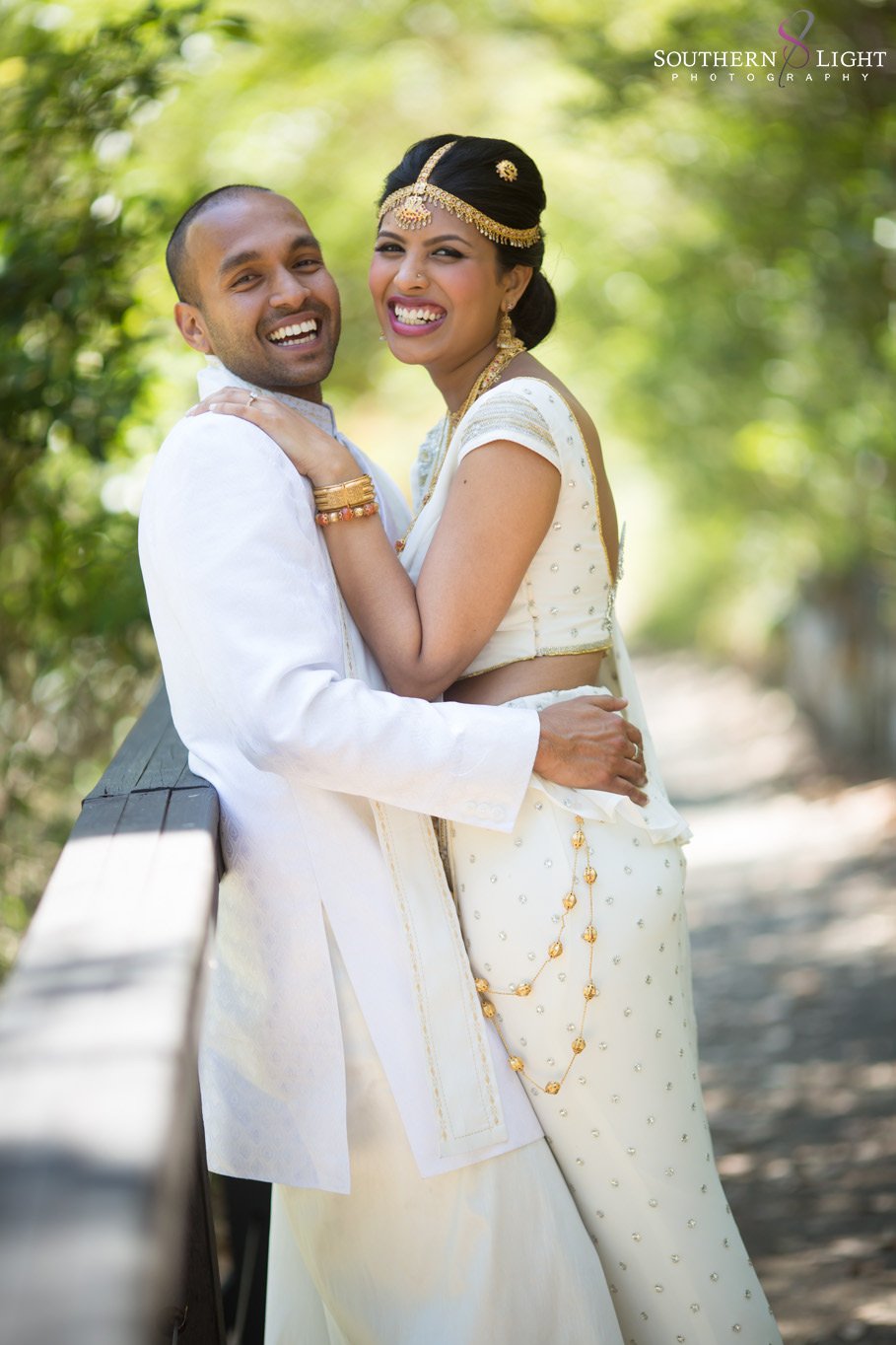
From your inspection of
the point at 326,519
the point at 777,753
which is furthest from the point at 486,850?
the point at 777,753

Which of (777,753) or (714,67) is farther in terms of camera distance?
(777,753)

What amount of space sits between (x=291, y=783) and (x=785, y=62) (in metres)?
5.27

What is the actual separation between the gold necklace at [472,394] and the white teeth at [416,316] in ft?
0.42

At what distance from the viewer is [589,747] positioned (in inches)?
85.7

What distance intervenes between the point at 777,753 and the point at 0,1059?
10842mm

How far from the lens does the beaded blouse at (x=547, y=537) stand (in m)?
2.23

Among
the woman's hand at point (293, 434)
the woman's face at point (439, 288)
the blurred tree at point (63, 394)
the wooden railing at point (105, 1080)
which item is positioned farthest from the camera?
the blurred tree at point (63, 394)

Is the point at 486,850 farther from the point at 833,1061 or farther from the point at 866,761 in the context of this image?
the point at 866,761

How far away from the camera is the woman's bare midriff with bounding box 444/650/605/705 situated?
2283 mm

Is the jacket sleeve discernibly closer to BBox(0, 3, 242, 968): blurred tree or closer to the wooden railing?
the wooden railing

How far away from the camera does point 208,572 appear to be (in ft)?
6.49

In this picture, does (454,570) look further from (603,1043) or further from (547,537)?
(603,1043)

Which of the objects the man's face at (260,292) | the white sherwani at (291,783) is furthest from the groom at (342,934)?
the man's face at (260,292)

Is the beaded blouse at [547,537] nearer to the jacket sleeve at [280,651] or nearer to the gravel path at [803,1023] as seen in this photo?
the jacket sleeve at [280,651]
